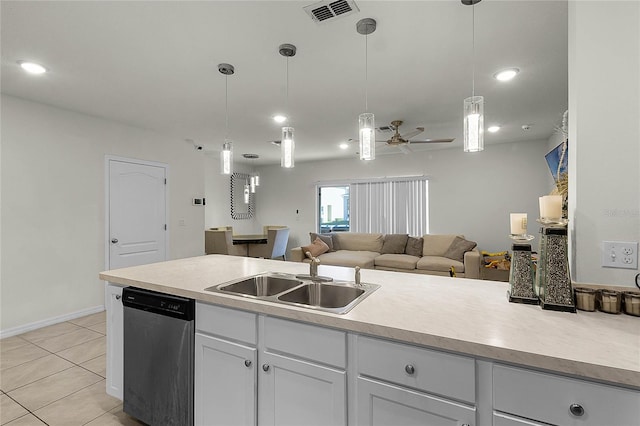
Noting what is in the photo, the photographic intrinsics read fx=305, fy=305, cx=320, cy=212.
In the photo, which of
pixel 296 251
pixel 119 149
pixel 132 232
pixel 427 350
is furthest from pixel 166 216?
pixel 427 350

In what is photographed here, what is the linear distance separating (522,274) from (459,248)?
3.97 metres

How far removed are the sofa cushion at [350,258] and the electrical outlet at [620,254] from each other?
3.85 metres

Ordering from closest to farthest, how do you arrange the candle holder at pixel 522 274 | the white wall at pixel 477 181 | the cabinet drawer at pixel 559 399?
1. the cabinet drawer at pixel 559 399
2. the candle holder at pixel 522 274
3. the white wall at pixel 477 181

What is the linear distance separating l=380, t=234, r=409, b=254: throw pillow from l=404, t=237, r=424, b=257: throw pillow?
0.09m

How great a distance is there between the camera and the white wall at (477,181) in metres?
5.41

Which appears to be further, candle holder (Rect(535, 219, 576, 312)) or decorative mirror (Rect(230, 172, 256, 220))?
decorative mirror (Rect(230, 172, 256, 220))

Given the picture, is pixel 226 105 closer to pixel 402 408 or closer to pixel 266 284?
pixel 266 284

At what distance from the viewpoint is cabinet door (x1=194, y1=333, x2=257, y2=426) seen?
147 cm

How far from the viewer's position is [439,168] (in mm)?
6082

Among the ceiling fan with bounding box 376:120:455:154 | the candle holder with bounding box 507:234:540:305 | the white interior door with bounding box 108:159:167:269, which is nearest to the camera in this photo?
the candle holder with bounding box 507:234:540:305

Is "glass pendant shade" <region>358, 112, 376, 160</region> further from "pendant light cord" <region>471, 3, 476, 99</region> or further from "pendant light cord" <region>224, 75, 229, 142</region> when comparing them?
"pendant light cord" <region>224, 75, 229, 142</region>

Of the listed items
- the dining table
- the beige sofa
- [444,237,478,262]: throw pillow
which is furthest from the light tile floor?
[444,237,478,262]: throw pillow

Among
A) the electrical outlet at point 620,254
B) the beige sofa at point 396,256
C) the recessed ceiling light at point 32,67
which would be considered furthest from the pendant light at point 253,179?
the electrical outlet at point 620,254

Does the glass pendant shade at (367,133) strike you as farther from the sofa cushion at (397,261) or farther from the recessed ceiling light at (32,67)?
the sofa cushion at (397,261)
